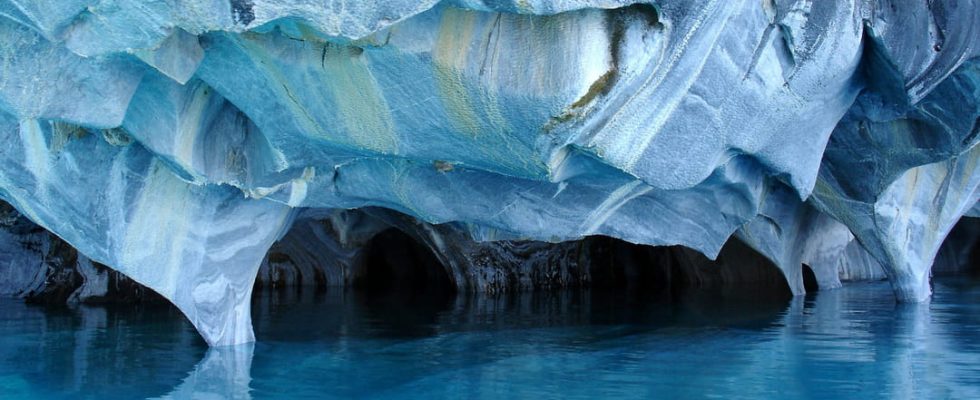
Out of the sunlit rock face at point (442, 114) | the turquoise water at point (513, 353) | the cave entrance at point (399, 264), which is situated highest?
the sunlit rock face at point (442, 114)

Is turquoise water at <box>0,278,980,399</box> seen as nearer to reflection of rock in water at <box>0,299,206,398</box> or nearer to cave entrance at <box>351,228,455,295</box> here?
A: reflection of rock in water at <box>0,299,206,398</box>

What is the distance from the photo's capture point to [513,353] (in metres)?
6.62

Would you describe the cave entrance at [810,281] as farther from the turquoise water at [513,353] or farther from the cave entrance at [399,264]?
the cave entrance at [399,264]

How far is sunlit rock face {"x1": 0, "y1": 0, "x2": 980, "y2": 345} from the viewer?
4.45 metres

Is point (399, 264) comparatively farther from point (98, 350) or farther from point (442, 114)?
point (442, 114)

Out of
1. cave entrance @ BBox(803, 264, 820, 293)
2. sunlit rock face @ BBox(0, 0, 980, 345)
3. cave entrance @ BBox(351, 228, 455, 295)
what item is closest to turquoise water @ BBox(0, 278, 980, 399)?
sunlit rock face @ BBox(0, 0, 980, 345)

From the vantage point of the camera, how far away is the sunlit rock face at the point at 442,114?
4.45m

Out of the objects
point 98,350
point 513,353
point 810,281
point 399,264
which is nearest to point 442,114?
point 513,353

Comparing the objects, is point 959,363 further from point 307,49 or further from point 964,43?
point 307,49

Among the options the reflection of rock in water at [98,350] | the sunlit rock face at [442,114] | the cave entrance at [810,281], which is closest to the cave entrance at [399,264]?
the cave entrance at [810,281]

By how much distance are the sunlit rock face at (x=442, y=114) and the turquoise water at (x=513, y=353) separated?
843 millimetres

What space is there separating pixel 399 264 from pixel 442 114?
15011 mm

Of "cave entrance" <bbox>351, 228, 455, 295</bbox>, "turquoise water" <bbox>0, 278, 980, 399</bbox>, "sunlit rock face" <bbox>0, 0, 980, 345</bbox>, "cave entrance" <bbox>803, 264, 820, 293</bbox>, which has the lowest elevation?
"turquoise water" <bbox>0, 278, 980, 399</bbox>

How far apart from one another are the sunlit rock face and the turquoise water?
843mm
